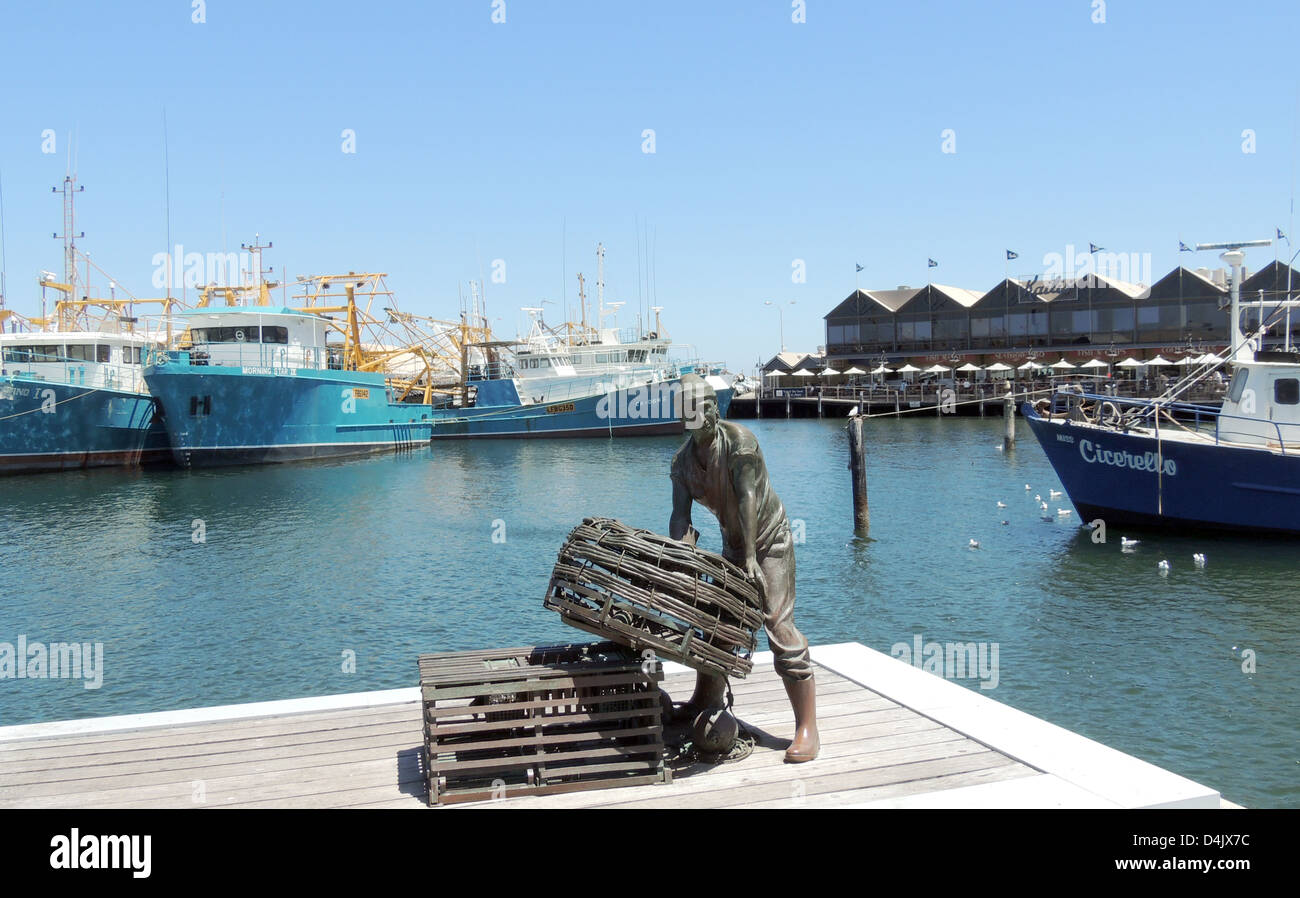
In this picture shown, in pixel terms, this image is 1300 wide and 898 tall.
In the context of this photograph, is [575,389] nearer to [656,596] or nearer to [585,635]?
[585,635]

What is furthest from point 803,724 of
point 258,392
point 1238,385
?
point 258,392

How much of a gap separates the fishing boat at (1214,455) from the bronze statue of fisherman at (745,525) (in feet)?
48.4

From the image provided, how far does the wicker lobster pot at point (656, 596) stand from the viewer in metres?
4.76

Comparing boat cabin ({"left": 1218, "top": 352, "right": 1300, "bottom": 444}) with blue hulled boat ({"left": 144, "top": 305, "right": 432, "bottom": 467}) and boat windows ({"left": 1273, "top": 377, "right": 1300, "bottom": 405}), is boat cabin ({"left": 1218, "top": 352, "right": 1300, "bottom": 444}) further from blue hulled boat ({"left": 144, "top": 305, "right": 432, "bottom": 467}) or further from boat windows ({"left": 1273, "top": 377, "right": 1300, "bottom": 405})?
blue hulled boat ({"left": 144, "top": 305, "right": 432, "bottom": 467})

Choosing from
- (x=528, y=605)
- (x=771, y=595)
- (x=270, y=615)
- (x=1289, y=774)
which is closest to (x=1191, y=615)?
(x=1289, y=774)

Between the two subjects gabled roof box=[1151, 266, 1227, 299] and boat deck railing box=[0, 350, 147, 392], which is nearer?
boat deck railing box=[0, 350, 147, 392]

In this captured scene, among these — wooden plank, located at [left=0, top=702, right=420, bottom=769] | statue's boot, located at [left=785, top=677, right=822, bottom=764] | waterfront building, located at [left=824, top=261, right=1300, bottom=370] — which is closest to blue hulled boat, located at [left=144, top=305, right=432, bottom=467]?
wooden plank, located at [left=0, top=702, right=420, bottom=769]

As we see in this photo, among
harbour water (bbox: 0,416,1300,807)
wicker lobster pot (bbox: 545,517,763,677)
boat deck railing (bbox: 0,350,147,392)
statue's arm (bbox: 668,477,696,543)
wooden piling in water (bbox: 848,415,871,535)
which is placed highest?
boat deck railing (bbox: 0,350,147,392)

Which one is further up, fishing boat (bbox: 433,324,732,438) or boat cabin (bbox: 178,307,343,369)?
boat cabin (bbox: 178,307,343,369)

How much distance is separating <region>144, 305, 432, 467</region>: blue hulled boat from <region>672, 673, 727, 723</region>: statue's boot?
39.4 metres

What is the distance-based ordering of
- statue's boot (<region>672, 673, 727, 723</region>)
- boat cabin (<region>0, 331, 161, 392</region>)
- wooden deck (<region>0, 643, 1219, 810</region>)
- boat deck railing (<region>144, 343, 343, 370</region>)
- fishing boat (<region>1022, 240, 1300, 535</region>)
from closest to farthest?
wooden deck (<region>0, 643, 1219, 810</region>)
statue's boot (<region>672, 673, 727, 723</region>)
fishing boat (<region>1022, 240, 1300, 535</region>)
boat cabin (<region>0, 331, 161, 392</region>)
boat deck railing (<region>144, 343, 343, 370</region>)

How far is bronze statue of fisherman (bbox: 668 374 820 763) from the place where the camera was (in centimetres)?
518
